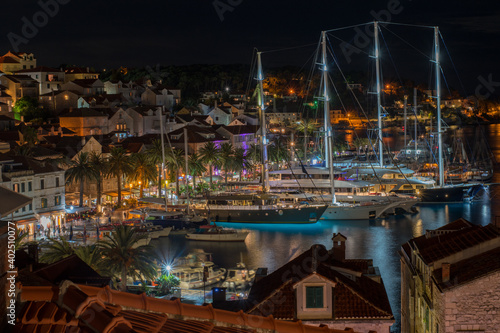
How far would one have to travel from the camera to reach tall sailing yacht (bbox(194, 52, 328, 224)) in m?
53.7

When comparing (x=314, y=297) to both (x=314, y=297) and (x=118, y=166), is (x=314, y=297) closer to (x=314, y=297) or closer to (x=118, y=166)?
(x=314, y=297)

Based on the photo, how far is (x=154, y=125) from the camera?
87875 millimetres

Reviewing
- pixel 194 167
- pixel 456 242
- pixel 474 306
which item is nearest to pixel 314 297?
pixel 474 306

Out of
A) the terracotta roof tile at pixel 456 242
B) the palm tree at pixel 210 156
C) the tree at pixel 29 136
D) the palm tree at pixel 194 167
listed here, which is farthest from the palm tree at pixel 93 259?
the tree at pixel 29 136

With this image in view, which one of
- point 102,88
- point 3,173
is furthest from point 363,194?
point 102,88

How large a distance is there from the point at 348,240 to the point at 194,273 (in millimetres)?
17128

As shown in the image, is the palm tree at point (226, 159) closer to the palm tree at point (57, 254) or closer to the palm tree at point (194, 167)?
the palm tree at point (194, 167)

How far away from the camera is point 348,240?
46.8 meters

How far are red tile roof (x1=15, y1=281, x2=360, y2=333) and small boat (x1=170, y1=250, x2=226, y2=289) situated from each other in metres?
22.7

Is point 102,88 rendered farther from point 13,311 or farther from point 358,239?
point 13,311

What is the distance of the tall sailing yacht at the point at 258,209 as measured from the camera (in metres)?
53.7

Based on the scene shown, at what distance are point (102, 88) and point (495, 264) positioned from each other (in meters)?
95.3

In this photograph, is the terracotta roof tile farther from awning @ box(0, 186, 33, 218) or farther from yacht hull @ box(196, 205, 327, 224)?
yacht hull @ box(196, 205, 327, 224)

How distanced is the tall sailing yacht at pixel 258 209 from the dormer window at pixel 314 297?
40156mm
